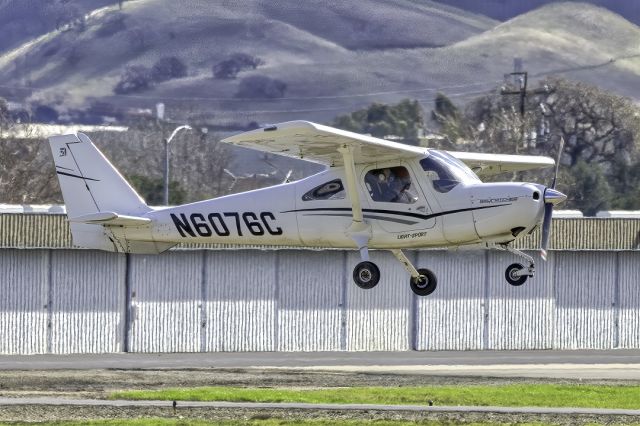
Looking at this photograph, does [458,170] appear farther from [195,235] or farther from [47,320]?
[47,320]

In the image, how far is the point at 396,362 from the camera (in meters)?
38.3

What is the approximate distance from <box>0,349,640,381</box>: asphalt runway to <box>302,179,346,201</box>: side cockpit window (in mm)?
10644

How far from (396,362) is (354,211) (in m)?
14.4

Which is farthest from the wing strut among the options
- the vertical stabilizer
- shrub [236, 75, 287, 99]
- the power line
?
shrub [236, 75, 287, 99]

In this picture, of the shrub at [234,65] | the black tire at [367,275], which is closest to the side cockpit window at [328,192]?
the black tire at [367,275]

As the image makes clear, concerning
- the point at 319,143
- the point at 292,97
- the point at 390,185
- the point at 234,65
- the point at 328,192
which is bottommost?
the point at 328,192

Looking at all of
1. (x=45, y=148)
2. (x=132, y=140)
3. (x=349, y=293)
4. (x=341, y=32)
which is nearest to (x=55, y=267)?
(x=349, y=293)

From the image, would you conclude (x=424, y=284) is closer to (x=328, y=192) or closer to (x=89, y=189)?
(x=328, y=192)

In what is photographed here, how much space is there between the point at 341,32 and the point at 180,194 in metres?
70.2

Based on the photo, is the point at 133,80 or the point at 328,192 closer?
the point at 328,192

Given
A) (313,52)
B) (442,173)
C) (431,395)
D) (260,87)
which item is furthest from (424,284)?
(313,52)

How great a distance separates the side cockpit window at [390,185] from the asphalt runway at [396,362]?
10.9 metres

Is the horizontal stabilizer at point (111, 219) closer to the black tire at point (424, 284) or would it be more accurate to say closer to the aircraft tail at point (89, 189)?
the aircraft tail at point (89, 189)

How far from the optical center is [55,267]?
40.4 metres
